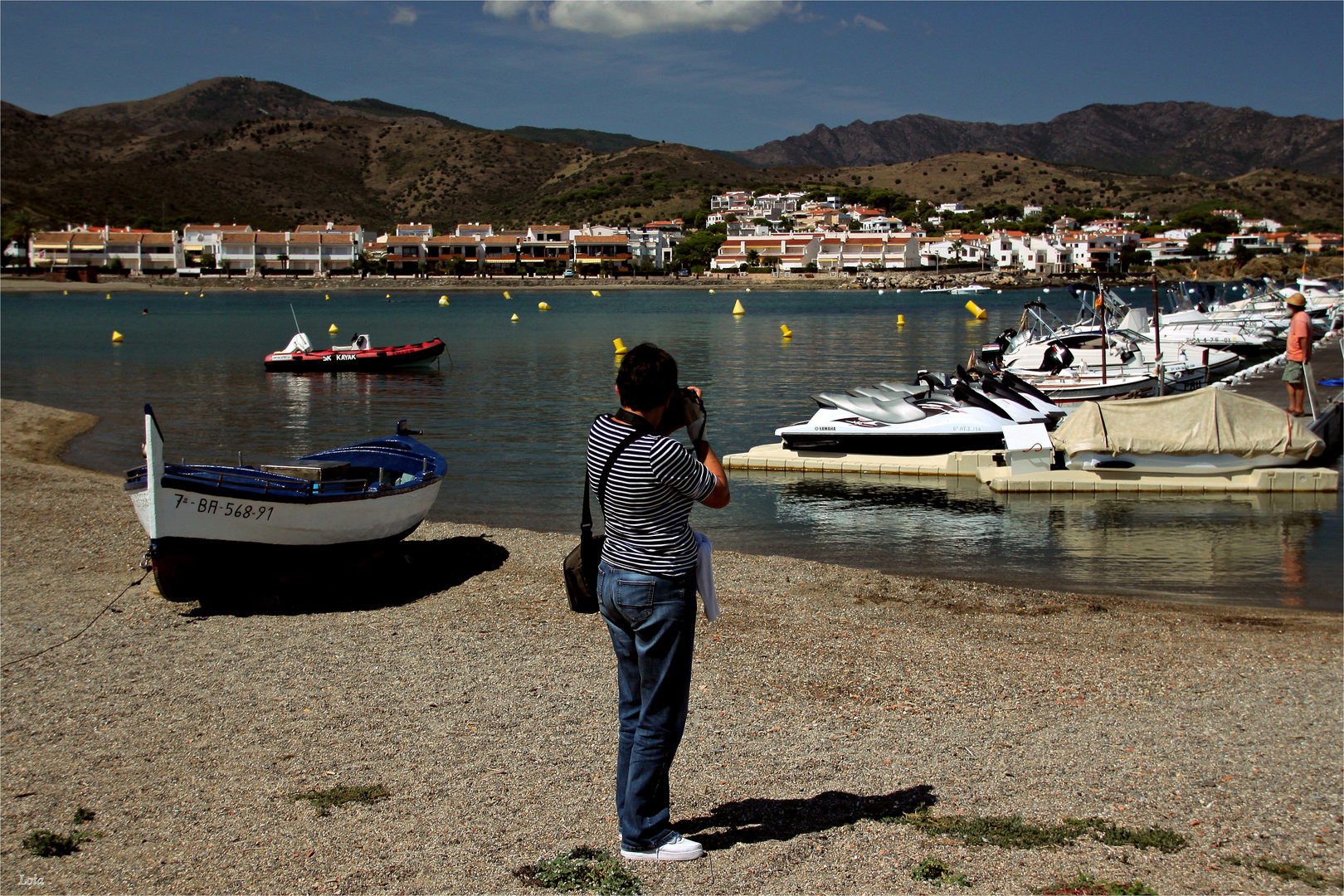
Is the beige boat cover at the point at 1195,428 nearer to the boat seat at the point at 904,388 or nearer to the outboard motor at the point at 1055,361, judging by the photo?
the boat seat at the point at 904,388

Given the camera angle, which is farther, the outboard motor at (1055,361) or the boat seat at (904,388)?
the outboard motor at (1055,361)

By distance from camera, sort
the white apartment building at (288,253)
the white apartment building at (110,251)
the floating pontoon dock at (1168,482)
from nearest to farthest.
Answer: the floating pontoon dock at (1168,482), the white apartment building at (110,251), the white apartment building at (288,253)

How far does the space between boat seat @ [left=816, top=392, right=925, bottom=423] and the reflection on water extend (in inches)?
60.4

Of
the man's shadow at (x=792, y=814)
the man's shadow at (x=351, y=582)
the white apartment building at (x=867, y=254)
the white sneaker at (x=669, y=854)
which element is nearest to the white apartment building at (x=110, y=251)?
the white apartment building at (x=867, y=254)

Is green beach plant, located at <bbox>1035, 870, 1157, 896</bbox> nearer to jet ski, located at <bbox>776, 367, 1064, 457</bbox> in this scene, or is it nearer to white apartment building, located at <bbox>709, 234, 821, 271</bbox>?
jet ski, located at <bbox>776, 367, 1064, 457</bbox>

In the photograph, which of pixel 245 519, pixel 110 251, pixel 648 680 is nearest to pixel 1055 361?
pixel 245 519

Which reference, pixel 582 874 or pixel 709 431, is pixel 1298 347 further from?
pixel 582 874

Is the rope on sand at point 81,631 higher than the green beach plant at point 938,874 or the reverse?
the reverse

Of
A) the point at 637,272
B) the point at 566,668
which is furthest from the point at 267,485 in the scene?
the point at 637,272

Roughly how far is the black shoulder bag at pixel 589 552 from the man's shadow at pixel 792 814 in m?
1.13

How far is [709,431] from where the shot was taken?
2327 cm

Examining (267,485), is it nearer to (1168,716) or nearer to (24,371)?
(1168,716)

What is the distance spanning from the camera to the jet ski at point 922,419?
18266 millimetres

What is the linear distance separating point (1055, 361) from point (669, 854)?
953 inches
